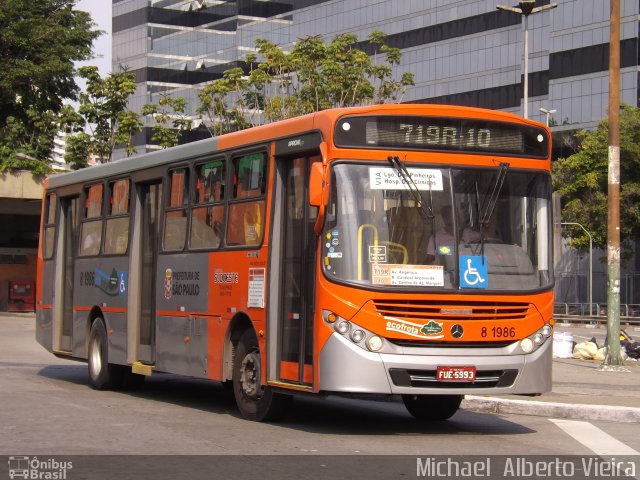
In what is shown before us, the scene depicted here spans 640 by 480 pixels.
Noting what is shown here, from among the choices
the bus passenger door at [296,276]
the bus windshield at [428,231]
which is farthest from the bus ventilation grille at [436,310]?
the bus passenger door at [296,276]

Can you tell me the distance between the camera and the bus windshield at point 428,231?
1135cm

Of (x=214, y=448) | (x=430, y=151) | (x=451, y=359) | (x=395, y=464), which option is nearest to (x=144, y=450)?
(x=214, y=448)

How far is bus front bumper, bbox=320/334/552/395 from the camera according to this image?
11156 millimetres

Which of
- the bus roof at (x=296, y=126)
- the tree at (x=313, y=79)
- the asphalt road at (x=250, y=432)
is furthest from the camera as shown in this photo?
the tree at (x=313, y=79)

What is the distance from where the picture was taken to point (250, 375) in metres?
12.8

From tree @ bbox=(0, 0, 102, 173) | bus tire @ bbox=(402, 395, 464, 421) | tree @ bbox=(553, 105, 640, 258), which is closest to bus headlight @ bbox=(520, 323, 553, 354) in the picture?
bus tire @ bbox=(402, 395, 464, 421)

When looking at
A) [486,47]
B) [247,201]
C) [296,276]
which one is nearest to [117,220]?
[247,201]

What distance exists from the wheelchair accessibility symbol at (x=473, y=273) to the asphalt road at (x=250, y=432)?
5.15 feet

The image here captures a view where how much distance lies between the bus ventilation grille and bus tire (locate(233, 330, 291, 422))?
1.88 meters

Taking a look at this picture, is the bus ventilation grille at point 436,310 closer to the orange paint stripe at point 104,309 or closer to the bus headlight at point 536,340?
the bus headlight at point 536,340

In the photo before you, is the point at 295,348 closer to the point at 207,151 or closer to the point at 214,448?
the point at 214,448

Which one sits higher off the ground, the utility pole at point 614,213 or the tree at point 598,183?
the tree at point 598,183

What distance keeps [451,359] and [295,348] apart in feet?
5.47

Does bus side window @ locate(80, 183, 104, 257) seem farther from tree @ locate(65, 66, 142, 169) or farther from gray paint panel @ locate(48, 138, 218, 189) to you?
Answer: tree @ locate(65, 66, 142, 169)
